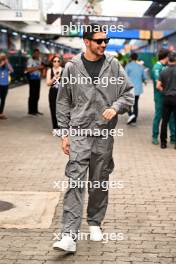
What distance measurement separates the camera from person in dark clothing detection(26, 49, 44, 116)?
1429 cm

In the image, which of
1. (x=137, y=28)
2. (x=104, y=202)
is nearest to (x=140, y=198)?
(x=104, y=202)

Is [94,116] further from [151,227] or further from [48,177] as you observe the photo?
[48,177]

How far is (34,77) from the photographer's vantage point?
47.9 ft

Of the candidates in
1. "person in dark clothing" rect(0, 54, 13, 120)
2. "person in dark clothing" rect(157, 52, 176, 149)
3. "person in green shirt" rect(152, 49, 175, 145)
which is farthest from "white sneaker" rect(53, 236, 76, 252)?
"person in dark clothing" rect(0, 54, 13, 120)

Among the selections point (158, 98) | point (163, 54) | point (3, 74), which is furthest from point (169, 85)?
point (3, 74)

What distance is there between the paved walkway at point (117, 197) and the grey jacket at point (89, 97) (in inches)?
44.1

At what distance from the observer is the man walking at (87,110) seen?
4434mm

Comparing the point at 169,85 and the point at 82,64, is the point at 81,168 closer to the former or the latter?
the point at 82,64

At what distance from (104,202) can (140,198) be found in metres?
1.58

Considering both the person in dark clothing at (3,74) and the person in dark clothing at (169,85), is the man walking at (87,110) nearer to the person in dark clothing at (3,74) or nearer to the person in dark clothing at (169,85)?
the person in dark clothing at (169,85)

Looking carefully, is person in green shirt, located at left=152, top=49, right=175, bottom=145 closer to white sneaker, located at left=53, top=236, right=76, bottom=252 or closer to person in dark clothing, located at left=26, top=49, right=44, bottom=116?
person in dark clothing, located at left=26, top=49, right=44, bottom=116

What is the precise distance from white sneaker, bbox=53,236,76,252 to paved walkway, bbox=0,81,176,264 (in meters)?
0.07

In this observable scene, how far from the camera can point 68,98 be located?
14.9 ft

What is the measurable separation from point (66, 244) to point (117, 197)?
6.72ft
